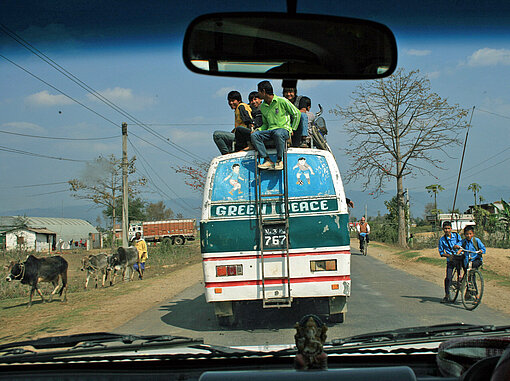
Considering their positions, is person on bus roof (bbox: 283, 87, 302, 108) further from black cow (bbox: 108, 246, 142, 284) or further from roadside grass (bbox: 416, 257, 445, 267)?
roadside grass (bbox: 416, 257, 445, 267)

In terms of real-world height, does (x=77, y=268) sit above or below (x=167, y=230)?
below

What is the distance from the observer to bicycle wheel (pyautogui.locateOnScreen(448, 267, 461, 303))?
11.1m

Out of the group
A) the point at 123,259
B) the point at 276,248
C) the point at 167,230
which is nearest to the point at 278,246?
the point at 276,248

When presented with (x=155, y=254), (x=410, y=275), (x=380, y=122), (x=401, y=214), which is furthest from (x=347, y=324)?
(x=155, y=254)

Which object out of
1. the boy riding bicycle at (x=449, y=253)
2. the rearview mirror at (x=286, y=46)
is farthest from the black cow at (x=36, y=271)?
the rearview mirror at (x=286, y=46)

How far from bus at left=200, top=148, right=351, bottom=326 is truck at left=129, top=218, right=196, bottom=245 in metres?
62.1

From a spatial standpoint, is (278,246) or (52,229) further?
(52,229)

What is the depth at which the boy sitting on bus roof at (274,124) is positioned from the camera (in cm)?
827

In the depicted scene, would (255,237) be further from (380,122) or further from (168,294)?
(380,122)

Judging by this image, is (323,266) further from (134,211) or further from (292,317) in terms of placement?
(134,211)

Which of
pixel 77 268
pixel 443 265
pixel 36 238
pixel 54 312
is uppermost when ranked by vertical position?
pixel 36 238

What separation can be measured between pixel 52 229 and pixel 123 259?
52811 mm

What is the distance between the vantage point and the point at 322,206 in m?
8.08

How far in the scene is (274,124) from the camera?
847cm
